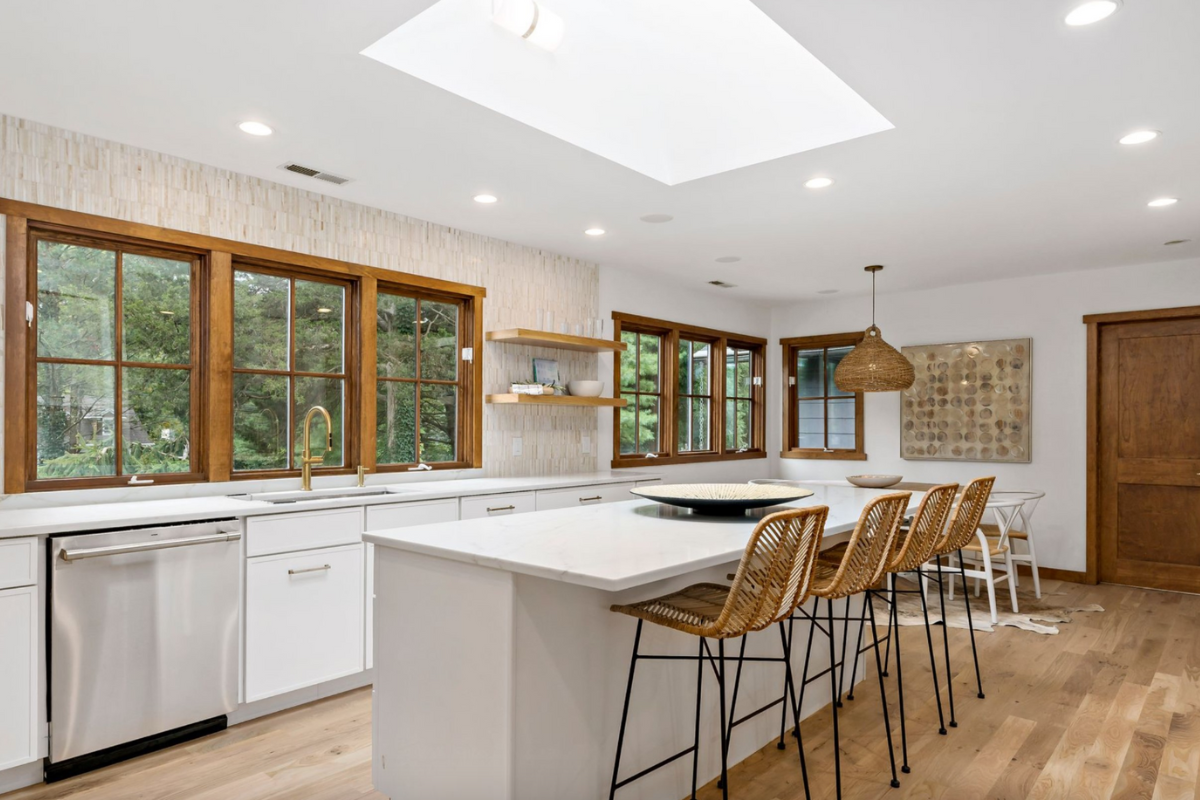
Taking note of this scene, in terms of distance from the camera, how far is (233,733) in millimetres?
2881

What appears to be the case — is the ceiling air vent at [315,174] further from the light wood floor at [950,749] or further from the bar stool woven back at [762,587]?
the bar stool woven back at [762,587]

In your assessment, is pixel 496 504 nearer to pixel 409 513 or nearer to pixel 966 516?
pixel 409 513

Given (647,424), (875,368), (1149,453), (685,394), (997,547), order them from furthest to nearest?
(685,394)
(647,424)
(1149,453)
(875,368)
(997,547)

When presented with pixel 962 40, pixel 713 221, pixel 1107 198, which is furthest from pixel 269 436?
pixel 1107 198

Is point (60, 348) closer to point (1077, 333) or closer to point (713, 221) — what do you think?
point (713, 221)

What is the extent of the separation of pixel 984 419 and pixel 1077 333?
2.97 feet

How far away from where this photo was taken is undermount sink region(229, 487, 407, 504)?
3334 millimetres

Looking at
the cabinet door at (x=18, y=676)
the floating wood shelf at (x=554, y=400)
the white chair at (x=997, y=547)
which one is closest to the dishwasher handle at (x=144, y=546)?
the cabinet door at (x=18, y=676)

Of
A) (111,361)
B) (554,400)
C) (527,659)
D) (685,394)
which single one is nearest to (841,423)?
(685,394)

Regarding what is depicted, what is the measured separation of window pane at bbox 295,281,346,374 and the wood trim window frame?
6cm

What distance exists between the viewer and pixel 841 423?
22.5 feet

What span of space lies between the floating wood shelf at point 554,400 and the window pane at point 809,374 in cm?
266

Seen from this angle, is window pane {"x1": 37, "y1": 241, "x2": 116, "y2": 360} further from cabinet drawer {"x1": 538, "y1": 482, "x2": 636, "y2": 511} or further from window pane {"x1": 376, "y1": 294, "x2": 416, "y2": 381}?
cabinet drawer {"x1": 538, "y1": 482, "x2": 636, "y2": 511}

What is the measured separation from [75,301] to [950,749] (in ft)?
12.5
